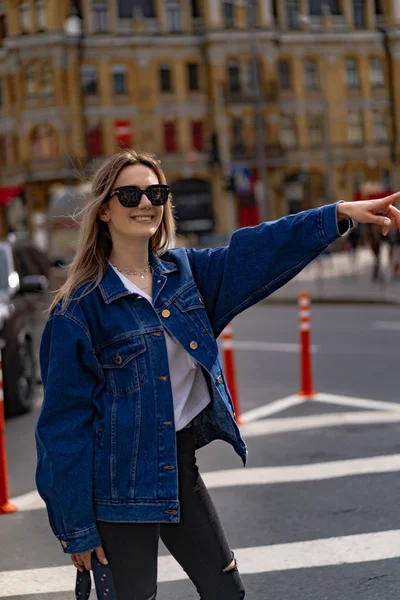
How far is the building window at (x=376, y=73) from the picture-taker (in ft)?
Answer: 206

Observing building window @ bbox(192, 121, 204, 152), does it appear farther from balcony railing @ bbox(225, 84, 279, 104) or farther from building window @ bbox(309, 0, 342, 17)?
building window @ bbox(309, 0, 342, 17)

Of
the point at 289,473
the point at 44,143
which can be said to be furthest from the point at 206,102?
the point at 289,473

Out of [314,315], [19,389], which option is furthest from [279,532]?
[314,315]

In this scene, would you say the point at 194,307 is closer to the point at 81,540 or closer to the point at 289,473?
the point at 81,540

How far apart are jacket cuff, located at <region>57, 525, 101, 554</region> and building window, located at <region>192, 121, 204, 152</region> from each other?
56535 millimetres

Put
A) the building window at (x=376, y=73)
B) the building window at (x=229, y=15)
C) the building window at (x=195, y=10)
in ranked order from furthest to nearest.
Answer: the building window at (x=376, y=73)
the building window at (x=195, y=10)
the building window at (x=229, y=15)

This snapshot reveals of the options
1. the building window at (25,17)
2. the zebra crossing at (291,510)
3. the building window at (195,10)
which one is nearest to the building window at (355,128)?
the building window at (195,10)

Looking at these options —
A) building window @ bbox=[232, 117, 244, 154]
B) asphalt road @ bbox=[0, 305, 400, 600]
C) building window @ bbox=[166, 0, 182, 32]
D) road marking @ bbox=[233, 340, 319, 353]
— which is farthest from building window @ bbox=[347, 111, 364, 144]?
asphalt road @ bbox=[0, 305, 400, 600]

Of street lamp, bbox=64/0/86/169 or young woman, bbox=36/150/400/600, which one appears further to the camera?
street lamp, bbox=64/0/86/169

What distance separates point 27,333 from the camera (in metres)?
10.7

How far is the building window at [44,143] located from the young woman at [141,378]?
5473cm

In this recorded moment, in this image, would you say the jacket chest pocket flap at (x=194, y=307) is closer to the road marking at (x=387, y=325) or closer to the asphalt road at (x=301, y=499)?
the asphalt road at (x=301, y=499)

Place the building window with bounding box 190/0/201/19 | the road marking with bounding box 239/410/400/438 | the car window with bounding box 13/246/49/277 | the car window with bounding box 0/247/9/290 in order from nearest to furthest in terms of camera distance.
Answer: the road marking with bounding box 239/410/400/438 < the car window with bounding box 0/247/9/290 < the car window with bounding box 13/246/49/277 < the building window with bounding box 190/0/201/19

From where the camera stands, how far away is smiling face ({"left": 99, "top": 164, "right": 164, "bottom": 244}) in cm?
340
